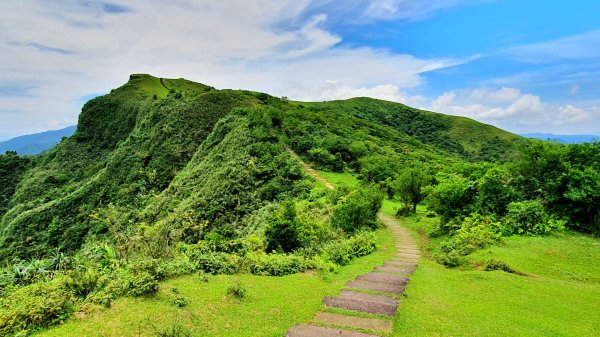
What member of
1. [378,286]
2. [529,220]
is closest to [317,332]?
[378,286]

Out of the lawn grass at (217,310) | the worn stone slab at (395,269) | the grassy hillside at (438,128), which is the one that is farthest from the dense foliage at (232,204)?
the grassy hillside at (438,128)

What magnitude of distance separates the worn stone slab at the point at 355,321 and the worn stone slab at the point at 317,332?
1.33ft

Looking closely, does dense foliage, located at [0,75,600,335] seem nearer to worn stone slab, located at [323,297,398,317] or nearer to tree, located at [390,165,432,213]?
tree, located at [390,165,432,213]

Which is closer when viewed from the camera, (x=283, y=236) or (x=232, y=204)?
(x=283, y=236)

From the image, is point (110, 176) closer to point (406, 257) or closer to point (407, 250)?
point (407, 250)

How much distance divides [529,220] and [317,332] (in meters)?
13.9

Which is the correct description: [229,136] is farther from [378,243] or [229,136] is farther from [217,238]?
[378,243]

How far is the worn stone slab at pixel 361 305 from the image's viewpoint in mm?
10008

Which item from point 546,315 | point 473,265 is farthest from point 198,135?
point 546,315

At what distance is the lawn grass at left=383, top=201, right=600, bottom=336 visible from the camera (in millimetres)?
9242

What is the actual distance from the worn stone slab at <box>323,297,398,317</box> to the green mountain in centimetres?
1587

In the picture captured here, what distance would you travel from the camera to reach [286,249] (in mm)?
18016

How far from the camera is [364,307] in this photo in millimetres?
10320

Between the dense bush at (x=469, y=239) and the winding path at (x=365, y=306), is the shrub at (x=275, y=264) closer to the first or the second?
the winding path at (x=365, y=306)
